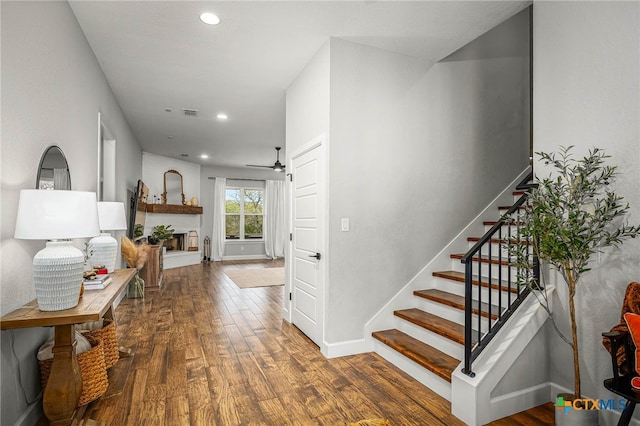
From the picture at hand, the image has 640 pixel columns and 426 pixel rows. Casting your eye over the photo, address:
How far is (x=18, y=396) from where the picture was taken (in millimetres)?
1928

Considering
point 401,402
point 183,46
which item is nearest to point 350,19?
point 183,46

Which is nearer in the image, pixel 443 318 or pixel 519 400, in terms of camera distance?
A: pixel 519 400

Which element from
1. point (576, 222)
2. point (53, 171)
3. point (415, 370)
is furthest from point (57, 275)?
point (576, 222)

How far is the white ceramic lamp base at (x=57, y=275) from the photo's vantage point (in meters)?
1.76

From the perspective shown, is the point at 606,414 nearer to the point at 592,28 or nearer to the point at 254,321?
the point at 592,28

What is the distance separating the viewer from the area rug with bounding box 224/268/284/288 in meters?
6.68

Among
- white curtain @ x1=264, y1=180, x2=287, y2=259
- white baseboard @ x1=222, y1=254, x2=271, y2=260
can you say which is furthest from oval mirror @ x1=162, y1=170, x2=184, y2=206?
white curtain @ x1=264, y1=180, x2=287, y2=259

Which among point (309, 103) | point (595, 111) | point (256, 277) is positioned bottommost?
point (256, 277)

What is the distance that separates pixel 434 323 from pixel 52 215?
2764mm

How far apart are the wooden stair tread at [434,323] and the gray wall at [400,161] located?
25cm

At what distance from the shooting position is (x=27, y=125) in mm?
2043

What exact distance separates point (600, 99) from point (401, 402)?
7.65 feet

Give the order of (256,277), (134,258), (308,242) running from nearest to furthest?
(308,242) < (134,258) < (256,277)

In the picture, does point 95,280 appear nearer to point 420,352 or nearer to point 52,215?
point 52,215
